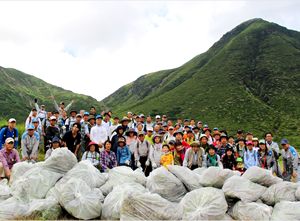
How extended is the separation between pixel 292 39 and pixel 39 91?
118m

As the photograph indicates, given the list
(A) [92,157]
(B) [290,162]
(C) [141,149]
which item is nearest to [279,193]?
(B) [290,162]

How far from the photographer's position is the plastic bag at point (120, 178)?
4.40 metres

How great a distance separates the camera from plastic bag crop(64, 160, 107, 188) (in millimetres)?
4299

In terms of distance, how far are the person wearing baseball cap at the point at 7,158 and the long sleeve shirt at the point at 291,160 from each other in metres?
7.75

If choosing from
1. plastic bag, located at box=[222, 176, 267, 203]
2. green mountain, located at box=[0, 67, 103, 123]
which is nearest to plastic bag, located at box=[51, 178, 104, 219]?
plastic bag, located at box=[222, 176, 267, 203]

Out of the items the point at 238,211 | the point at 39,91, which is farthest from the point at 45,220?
the point at 39,91

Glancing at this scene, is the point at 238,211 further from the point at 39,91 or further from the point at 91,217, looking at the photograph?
the point at 39,91

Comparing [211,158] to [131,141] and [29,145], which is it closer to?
[131,141]

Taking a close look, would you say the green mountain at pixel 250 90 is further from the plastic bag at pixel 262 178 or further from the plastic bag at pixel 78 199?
the plastic bag at pixel 78 199

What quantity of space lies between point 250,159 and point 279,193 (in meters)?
2.22

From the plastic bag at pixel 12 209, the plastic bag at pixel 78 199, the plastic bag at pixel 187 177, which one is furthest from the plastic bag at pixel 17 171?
the plastic bag at pixel 187 177

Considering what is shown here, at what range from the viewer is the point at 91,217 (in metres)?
3.79

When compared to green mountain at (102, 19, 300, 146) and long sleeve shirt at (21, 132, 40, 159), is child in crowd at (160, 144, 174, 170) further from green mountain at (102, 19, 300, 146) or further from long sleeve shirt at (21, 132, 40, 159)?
green mountain at (102, 19, 300, 146)

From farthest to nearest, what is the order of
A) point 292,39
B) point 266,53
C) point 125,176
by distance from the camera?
point 292,39 < point 266,53 < point 125,176
